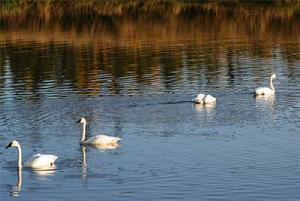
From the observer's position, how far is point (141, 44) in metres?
59.3

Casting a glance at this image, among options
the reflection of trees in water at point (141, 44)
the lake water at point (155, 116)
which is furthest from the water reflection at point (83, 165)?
the reflection of trees in water at point (141, 44)

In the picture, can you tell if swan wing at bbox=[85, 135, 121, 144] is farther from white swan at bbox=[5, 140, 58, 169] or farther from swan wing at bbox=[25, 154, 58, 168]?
swan wing at bbox=[25, 154, 58, 168]

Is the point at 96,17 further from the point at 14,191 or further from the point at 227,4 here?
the point at 14,191

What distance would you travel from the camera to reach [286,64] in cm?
4759

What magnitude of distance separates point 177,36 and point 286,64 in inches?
653

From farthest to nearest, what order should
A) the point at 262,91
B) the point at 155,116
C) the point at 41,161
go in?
1. the point at 262,91
2. the point at 155,116
3. the point at 41,161

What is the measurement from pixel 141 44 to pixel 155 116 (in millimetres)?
25888

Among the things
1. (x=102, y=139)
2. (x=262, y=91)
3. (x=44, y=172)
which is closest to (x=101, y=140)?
(x=102, y=139)

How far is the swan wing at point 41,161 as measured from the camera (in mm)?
26078

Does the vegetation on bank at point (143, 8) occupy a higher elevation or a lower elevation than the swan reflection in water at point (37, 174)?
higher

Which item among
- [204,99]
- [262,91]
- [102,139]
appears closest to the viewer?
[102,139]

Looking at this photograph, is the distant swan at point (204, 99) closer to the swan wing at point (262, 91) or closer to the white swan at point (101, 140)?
the swan wing at point (262, 91)

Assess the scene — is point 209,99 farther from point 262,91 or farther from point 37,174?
point 37,174

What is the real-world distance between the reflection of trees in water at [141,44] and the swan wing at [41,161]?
43.4 feet
